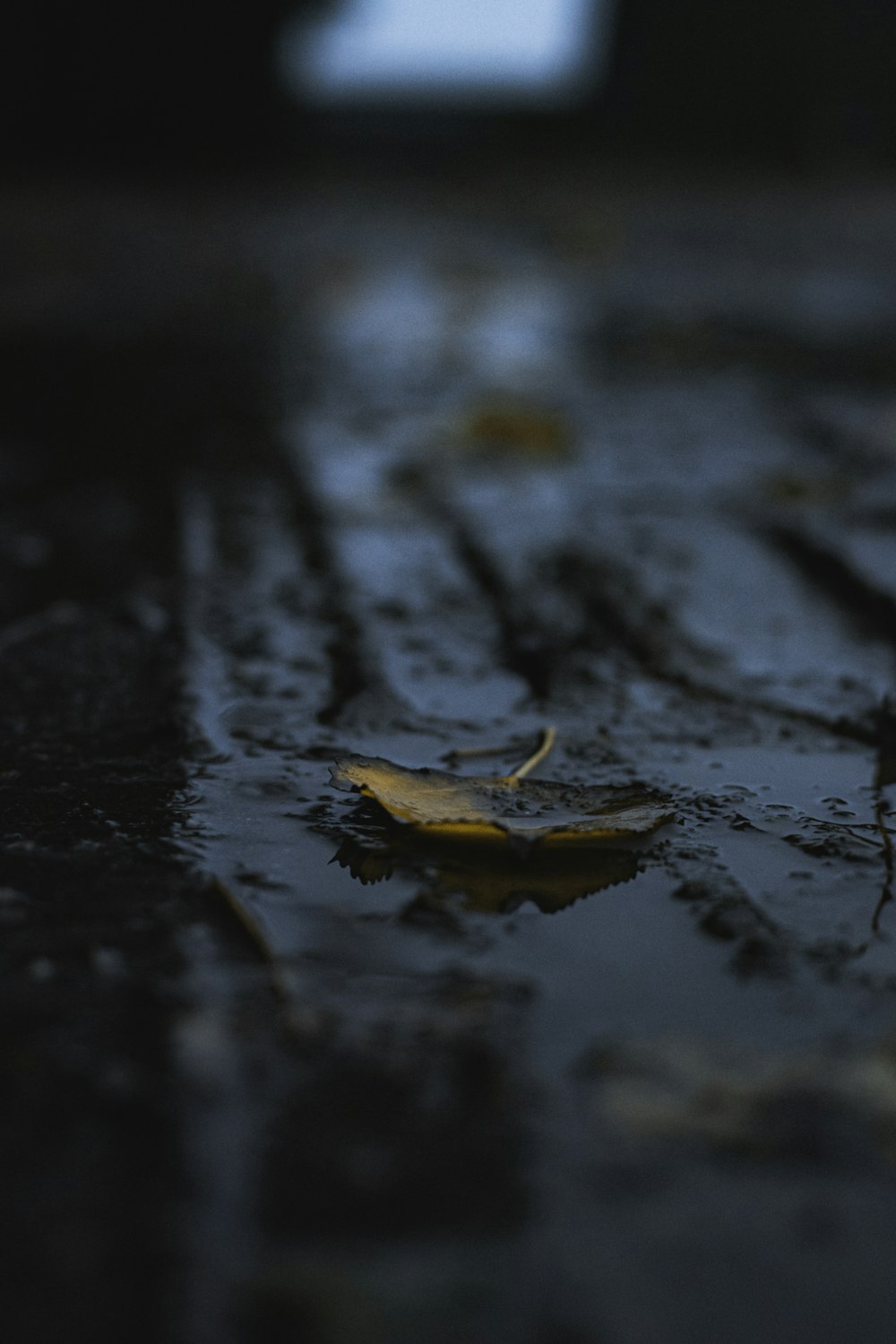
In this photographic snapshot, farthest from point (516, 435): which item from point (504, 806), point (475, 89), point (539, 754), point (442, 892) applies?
point (475, 89)

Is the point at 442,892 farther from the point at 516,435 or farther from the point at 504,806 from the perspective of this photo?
the point at 516,435

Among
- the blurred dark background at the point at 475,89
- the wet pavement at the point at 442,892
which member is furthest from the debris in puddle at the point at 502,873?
the blurred dark background at the point at 475,89

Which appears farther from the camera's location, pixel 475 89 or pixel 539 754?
pixel 475 89

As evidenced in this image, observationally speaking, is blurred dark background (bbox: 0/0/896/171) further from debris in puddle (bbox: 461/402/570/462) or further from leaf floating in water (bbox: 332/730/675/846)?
leaf floating in water (bbox: 332/730/675/846)

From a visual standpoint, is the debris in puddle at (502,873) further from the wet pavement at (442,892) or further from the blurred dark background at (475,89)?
the blurred dark background at (475,89)

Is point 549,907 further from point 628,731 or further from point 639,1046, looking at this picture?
point 628,731

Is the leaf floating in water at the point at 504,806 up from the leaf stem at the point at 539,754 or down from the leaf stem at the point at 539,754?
down
